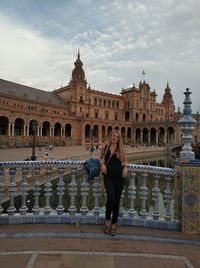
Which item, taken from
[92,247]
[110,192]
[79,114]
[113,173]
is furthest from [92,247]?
[79,114]

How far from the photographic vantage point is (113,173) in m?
3.90

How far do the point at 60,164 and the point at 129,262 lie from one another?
205 cm

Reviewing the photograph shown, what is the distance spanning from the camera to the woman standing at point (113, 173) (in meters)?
3.91

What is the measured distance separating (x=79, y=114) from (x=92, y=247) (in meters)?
61.9

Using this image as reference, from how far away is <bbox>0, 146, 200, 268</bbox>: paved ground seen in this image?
120 inches

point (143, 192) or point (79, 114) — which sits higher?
point (79, 114)

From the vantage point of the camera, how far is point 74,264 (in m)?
3.00

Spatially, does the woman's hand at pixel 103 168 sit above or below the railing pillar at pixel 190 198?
above

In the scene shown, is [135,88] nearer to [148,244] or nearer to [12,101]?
[12,101]

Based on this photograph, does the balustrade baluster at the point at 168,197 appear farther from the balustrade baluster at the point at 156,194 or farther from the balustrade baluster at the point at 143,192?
the balustrade baluster at the point at 143,192

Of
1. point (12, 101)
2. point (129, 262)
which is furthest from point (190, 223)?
point (12, 101)

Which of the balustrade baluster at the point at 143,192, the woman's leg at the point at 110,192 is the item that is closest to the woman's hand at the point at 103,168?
the woman's leg at the point at 110,192

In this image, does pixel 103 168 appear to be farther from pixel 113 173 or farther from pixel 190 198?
pixel 190 198

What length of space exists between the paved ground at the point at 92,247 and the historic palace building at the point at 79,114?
2811 centimetres
